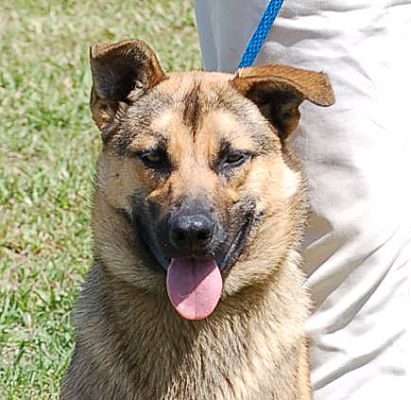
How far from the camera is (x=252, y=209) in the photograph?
348 centimetres

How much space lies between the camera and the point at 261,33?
153 inches

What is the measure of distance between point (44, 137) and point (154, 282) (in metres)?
3.45

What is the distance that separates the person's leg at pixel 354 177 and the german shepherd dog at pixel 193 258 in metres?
0.35

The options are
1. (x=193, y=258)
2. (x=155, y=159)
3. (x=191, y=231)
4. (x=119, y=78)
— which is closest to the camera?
(x=191, y=231)

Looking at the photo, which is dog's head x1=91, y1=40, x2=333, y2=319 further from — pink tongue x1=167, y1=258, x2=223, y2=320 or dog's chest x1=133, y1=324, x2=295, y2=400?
dog's chest x1=133, y1=324, x2=295, y2=400

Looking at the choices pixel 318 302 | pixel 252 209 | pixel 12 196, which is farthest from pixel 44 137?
pixel 252 209

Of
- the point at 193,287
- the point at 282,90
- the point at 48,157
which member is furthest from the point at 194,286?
the point at 48,157

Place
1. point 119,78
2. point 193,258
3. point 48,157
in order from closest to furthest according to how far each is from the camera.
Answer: point 193,258 < point 119,78 < point 48,157

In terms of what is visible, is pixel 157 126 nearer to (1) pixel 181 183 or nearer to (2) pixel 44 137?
(1) pixel 181 183

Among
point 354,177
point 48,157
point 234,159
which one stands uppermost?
point 234,159

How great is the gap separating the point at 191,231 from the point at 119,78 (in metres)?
0.67

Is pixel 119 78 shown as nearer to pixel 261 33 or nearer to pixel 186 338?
pixel 261 33

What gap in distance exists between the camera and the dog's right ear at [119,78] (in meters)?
3.50

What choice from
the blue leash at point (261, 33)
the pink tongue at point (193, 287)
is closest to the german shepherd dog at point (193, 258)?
the pink tongue at point (193, 287)
